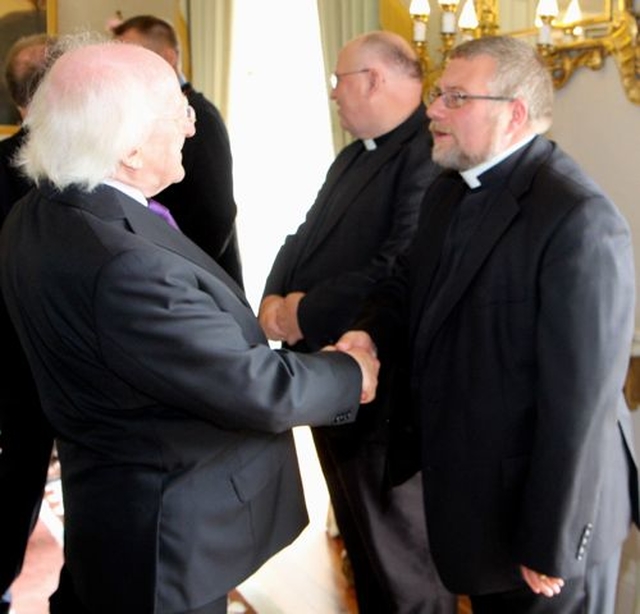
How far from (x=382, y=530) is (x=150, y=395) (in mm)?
1159

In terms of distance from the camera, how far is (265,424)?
1.40 meters

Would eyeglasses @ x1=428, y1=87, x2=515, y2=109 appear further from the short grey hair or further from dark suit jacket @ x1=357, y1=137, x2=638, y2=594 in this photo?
dark suit jacket @ x1=357, y1=137, x2=638, y2=594

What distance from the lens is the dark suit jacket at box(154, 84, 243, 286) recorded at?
8.95 feet

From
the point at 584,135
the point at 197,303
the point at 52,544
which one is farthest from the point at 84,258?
the point at 52,544

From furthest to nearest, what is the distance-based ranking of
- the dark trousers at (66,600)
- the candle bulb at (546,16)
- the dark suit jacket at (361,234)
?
1. the candle bulb at (546,16)
2. the dark suit jacket at (361,234)
3. the dark trousers at (66,600)

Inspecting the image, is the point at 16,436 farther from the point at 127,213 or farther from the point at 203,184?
the point at 127,213

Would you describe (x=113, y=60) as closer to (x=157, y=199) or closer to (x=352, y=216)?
(x=352, y=216)

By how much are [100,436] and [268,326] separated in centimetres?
103

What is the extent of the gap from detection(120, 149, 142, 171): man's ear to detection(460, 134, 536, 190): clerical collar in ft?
2.33

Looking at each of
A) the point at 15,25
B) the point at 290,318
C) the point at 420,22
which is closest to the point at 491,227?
the point at 290,318

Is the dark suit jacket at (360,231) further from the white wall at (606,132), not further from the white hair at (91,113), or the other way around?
the white hair at (91,113)

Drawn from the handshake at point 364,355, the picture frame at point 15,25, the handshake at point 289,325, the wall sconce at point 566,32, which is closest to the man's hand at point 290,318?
the handshake at point 289,325

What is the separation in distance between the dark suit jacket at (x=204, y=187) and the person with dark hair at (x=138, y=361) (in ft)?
3.87

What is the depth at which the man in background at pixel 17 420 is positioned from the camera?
228cm
